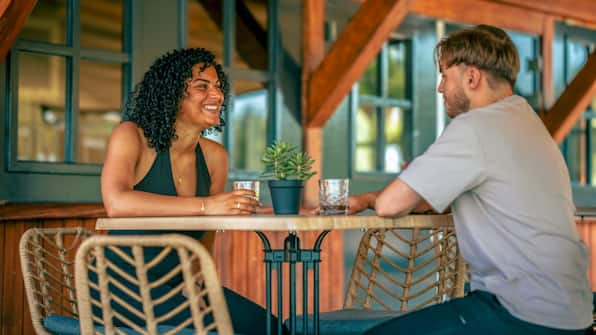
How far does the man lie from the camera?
193 cm

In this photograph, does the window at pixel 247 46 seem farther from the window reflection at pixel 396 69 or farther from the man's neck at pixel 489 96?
the man's neck at pixel 489 96

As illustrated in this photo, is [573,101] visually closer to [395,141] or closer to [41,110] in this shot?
[395,141]

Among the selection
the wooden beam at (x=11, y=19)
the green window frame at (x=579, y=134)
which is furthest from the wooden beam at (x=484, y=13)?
the wooden beam at (x=11, y=19)

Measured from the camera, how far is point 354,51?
507 centimetres

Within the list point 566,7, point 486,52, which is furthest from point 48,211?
point 566,7

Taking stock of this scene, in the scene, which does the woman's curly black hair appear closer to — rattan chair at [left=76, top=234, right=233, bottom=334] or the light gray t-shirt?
rattan chair at [left=76, top=234, right=233, bottom=334]

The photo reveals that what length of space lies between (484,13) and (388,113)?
3.48 feet

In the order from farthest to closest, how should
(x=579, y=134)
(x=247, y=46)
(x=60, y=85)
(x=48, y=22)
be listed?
(x=60, y=85) → (x=48, y=22) → (x=579, y=134) → (x=247, y=46)

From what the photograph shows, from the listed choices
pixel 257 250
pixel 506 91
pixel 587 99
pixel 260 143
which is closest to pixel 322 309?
pixel 257 250

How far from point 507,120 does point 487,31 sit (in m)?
0.26

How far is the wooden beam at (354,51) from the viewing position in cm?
504

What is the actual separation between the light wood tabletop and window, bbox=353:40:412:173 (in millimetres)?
3905

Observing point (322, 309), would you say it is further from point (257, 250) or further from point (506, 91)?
point (506, 91)

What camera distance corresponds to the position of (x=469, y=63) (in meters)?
2.12
